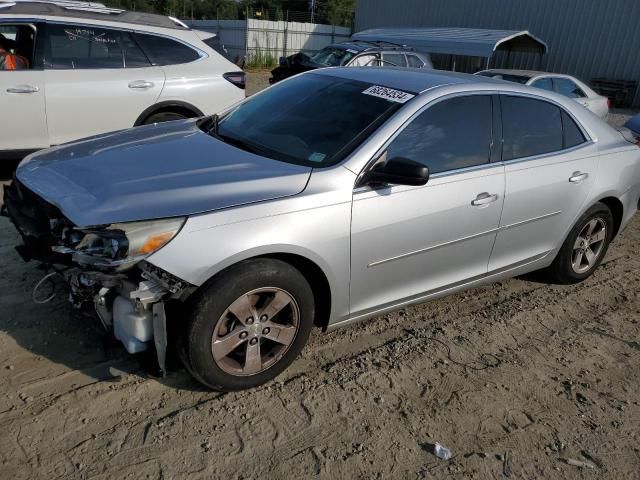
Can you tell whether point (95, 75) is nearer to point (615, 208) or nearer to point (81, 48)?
point (81, 48)

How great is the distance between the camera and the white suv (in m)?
5.57

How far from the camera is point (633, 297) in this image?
15.0ft

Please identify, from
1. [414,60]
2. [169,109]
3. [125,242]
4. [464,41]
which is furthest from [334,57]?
[125,242]

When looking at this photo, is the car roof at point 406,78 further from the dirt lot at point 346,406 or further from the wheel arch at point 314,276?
the dirt lot at point 346,406

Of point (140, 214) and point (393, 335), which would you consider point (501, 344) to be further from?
point (140, 214)

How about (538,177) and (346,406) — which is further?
(538,177)

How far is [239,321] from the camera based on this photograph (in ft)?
9.37

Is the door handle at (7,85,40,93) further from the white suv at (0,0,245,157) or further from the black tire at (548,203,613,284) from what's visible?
the black tire at (548,203,613,284)

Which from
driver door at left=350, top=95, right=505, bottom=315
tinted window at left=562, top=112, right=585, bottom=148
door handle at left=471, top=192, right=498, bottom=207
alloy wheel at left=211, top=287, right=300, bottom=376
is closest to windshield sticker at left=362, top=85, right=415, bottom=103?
driver door at left=350, top=95, right=505, bottom=315

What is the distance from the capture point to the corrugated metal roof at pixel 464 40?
1521 centimetres

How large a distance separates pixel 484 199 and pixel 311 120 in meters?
1.19

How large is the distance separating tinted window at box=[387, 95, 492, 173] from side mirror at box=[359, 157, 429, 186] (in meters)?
0.19

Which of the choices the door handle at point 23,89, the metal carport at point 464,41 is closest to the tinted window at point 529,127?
the door handle at point 23,89

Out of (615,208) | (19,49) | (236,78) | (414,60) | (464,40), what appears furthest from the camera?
(464,40)
